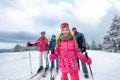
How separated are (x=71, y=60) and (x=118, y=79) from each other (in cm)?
624

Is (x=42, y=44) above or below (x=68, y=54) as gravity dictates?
above

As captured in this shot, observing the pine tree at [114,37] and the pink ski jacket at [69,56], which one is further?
the pine tree at [114,37]

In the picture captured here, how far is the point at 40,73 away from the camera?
50.5 feet

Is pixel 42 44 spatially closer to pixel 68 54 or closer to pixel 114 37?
pixel 68 54

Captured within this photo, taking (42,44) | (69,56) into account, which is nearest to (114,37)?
(42,44)

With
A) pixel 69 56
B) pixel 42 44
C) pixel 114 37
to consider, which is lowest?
pixel 69 56

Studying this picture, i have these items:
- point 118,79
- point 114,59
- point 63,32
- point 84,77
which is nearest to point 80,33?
point 84,77

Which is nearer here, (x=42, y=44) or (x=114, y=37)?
(x=42, y=44)

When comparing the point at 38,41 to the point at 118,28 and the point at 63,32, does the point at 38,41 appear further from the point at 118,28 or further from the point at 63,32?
the point at 118,28

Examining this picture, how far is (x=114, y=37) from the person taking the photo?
47.6m

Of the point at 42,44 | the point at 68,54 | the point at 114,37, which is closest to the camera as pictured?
the point at 68,54

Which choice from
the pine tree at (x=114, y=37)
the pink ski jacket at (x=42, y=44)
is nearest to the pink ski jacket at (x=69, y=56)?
the pink ski jacket at (x=42, y=44)

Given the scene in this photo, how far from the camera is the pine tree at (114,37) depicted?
155 ft

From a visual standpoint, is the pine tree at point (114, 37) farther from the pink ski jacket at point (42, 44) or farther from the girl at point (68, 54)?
the girl at point (68, 54)
